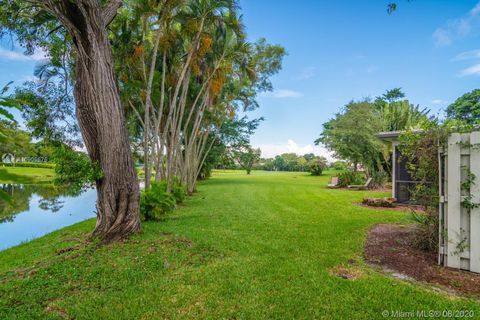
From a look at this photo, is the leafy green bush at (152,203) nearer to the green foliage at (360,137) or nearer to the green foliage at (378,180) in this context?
the green foliage at (378,180)

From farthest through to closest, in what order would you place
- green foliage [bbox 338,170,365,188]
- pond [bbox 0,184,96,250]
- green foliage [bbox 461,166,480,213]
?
green foliage [bbox 338,170,365,188] → pond [bbox 0,184,96,250] → green foliage [bbox 461,166,480,213]

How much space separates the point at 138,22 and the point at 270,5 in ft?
16.1

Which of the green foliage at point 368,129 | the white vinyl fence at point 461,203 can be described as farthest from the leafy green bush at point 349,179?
the white vinyl fence at point 461,203

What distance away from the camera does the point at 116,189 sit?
4895 millimetres

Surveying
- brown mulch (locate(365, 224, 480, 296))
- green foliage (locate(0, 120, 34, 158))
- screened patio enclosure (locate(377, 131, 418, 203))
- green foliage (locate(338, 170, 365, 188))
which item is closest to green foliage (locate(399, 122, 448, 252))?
brown mulch (locate(365, 224, 480, 296))

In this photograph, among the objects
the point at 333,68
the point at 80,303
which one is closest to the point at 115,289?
the point at 80,303

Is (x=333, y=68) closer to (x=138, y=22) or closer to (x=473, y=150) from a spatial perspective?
(x=138, y=22)

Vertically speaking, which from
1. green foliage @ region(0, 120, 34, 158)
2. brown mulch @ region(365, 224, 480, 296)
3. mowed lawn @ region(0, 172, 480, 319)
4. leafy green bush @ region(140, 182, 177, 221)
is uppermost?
green foliage @ region(0, 120, 34, 158)

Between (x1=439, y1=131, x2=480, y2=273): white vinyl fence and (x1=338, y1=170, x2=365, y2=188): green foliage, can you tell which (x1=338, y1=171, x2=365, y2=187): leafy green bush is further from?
(x1=439, y1=131, x2=480, y2=273): white vinyl fence

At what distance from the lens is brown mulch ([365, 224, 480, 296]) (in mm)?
3091

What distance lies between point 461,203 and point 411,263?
3.46 ft

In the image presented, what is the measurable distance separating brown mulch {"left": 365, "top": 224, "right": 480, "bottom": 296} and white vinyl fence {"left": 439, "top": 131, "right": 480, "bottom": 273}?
0.62 feet

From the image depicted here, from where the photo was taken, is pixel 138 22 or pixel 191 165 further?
pixel 191 165

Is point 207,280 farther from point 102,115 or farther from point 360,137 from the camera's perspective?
point 360,137
